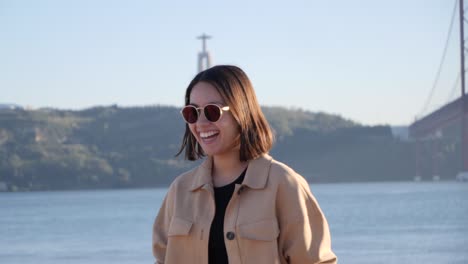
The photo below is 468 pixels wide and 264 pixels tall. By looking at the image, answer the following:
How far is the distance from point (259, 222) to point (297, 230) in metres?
0.07

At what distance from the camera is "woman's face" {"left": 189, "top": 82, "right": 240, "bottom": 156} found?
6.08ft

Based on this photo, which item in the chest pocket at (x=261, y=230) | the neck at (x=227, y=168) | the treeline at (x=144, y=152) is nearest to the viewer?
the chest pocket at (x=261, y=230)

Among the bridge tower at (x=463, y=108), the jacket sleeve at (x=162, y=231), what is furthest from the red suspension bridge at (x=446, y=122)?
the jacket sleeve at (x=162, y=231)

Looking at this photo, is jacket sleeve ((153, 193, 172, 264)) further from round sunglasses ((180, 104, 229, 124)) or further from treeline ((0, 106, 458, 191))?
treeline ((0, 106, 458, 191))

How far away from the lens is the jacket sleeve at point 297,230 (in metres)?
1.79

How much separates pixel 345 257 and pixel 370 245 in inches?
101

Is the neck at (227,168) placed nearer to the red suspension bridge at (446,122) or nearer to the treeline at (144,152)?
the red suspension bridge at (446,122)

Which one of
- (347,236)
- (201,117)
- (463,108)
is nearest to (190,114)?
(201,117)

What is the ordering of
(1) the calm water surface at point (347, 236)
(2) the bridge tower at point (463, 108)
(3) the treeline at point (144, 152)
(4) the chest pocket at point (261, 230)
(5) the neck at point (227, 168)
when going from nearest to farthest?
(4) the chest pocket at point (261, 230) < (5) the neck at point (227, 168) < (1) the calm water surface at point (347, 236) < (2) the bridge tower at point (463, 108) < (3) the treeline at point (144, 152)

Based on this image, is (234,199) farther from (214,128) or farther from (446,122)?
(446,122)

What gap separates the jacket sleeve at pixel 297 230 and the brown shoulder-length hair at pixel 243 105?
0.31ft

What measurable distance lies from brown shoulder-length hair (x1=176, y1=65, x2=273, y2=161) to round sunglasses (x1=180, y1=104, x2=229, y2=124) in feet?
0.07

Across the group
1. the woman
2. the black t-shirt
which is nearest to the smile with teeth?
the woman

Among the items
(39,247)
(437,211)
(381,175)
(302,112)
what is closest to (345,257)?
(39,247)
